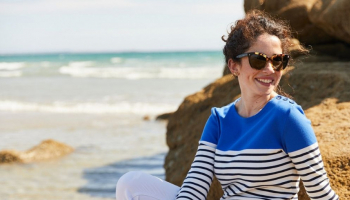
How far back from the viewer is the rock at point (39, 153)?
7832mm

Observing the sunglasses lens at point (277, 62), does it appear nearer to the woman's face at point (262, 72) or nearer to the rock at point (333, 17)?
the woman's face at point (262, 72)

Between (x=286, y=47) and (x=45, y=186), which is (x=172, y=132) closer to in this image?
(x=45, y=186)

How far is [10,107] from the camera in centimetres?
1488

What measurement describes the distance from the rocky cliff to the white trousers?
3.15 ft

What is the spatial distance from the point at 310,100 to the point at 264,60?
2034 mm

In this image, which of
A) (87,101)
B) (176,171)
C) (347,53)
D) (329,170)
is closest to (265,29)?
(329,170)

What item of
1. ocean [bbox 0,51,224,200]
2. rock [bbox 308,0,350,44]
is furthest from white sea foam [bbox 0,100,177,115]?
rock [bbox 308,0,350,44]

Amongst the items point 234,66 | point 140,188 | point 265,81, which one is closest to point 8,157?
point 140,188

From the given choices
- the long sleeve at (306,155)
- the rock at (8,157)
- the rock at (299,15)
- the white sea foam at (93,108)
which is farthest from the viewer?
the white sea foam at (93,108)

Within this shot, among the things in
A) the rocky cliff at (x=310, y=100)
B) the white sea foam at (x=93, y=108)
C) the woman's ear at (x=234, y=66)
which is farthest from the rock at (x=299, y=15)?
the white sea foam at (x=93, y=108)

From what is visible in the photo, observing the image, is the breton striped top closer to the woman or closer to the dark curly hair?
the woman

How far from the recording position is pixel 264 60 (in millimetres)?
2461

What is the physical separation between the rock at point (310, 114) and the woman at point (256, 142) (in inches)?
28.7

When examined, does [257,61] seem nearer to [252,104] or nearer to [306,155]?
[252,104]
